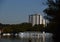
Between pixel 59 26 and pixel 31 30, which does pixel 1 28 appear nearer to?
pixel 31 30

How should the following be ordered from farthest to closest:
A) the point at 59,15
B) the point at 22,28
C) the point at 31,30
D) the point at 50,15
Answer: the point at 22,28, the point at 31,30, the point at 50,15, the point at 59,15

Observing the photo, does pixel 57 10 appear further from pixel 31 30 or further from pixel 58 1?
pixel 31 30

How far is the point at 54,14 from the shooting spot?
7.07 meters

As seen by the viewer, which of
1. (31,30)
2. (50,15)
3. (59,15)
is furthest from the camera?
(31,30)

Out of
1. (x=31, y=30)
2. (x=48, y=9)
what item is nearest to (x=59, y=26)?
(x=48, y=9)

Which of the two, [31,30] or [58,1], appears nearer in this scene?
[58,1]

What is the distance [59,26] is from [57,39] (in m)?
0.43

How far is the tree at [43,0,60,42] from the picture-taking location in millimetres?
6834

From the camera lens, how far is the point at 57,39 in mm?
6977

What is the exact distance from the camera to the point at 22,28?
62.4m

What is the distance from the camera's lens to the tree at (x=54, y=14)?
269 inches

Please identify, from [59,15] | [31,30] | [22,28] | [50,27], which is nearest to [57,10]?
[59,15]

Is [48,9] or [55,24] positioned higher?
[48,9]

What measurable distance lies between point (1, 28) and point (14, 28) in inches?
175
